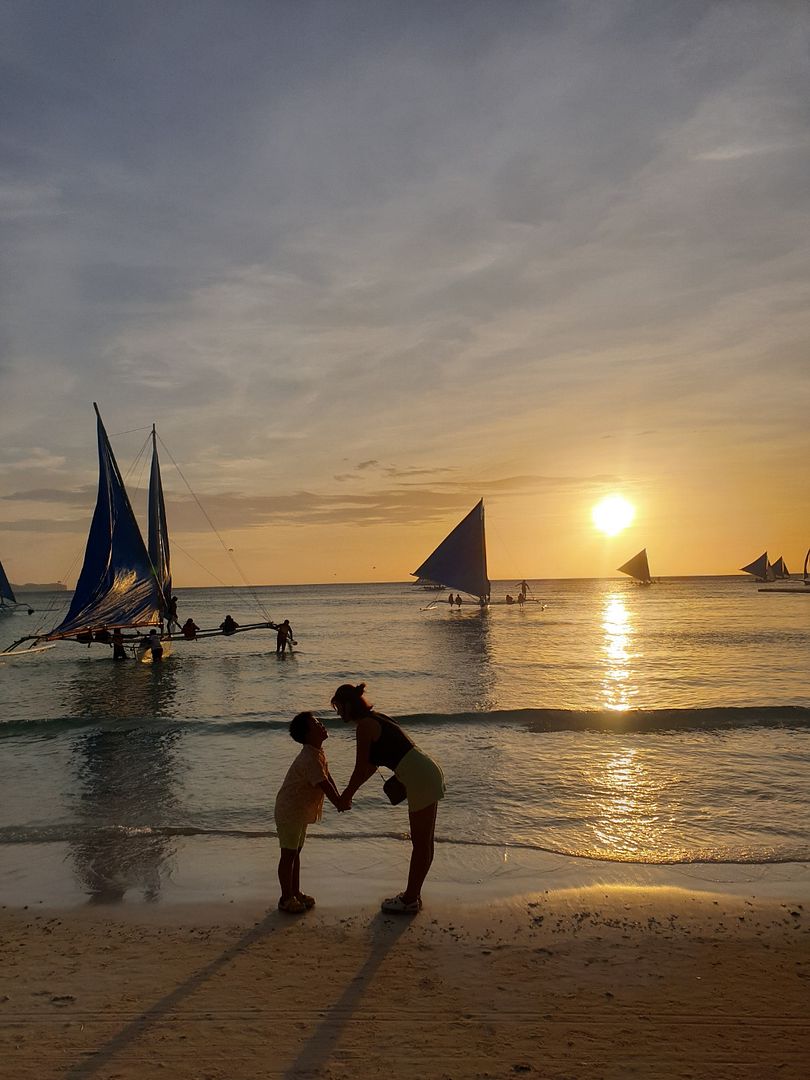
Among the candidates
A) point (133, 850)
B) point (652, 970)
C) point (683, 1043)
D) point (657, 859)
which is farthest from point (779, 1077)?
point (133, 850)

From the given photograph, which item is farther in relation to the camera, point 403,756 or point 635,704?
point 635,704

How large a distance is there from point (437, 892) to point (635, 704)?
14.5 metres

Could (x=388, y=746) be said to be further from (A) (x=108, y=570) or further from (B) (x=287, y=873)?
(A) (x=108, y=570)

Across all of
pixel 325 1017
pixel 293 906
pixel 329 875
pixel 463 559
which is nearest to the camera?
pixel 325 1017

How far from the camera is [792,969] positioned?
5137 mm

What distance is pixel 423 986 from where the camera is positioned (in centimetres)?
493

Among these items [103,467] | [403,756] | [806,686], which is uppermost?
[103,467]

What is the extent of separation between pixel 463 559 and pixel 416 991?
5574 cm

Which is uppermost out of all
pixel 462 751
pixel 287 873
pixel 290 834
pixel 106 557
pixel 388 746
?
pixel 106 557

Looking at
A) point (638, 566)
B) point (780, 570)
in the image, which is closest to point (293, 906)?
point (638, 566)

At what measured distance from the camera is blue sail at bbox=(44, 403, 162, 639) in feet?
86.5

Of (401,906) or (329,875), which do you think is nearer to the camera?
(401,906)

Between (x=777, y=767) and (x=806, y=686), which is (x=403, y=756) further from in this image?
(x=806, y=686)

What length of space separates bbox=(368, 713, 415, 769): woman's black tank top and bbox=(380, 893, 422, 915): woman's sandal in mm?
1283
